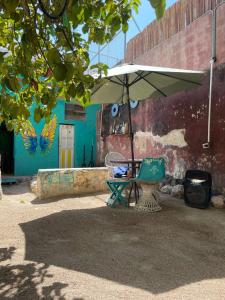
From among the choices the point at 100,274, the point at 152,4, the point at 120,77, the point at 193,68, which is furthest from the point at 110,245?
the point at 193,68

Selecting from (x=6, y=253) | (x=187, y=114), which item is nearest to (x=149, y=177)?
(x=187, y=114)

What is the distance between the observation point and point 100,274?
2.99 metres

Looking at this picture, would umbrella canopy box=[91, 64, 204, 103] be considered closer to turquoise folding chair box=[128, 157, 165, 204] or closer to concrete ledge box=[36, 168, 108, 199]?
turquoise folding chair box=[128, 157, 165, 204]

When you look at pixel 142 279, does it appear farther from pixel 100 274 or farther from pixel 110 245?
pixel 110 245

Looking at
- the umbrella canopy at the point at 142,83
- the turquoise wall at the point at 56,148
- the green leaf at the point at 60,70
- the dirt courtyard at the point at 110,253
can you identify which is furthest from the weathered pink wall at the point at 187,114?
the green leaf at the point at 60,70

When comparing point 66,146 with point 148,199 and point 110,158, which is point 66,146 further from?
point 148,199

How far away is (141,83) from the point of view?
21.5 feet

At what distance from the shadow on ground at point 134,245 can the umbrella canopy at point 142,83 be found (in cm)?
238

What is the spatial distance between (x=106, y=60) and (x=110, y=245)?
9126 mm

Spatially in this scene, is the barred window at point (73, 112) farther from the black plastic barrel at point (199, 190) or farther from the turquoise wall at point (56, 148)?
the black plastic barrel at point (199, 190)

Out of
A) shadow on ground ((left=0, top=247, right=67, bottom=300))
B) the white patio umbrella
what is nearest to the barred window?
the white patio umbrella

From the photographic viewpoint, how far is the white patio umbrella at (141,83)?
564 cm

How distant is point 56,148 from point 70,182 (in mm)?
3886

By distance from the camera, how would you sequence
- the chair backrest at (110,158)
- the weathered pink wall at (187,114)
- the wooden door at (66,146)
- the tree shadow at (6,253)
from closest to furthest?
the tree shadow at (6,253)
the weathered pink wall at (187,114)
the chair backrest at (110,158)
the wooden door at (66,146)
